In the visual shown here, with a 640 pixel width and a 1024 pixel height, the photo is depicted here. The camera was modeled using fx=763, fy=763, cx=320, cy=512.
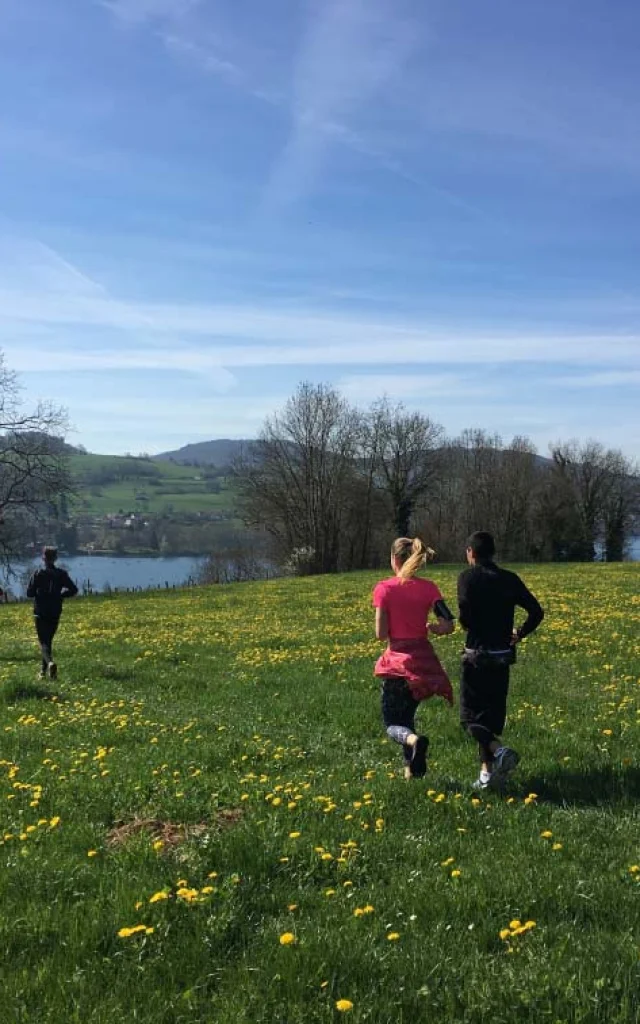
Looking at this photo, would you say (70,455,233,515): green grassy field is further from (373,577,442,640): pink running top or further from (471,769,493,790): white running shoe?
(471,769,493,790): white running shoe

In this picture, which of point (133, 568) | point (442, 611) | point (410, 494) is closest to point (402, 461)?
point (410, 494)

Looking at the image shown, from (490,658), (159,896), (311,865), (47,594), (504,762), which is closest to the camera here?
(159,896)

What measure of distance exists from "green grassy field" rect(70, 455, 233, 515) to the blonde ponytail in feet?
367

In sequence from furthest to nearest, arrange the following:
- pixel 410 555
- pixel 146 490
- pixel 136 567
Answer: pixel 146 490, pixel 136 567, pixel 410 555

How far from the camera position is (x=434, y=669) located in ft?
26.0

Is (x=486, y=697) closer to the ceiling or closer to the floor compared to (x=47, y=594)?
closer to the floor

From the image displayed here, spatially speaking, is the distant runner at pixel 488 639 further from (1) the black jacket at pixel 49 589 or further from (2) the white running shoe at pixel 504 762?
(1) the black jacket at pixel 49 589

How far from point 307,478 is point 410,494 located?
10.3 metres

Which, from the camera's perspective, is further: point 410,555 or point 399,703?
point 410,555

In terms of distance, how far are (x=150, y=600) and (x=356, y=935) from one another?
3361 centimetres

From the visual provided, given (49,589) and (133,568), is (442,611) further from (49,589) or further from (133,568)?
(133,568)

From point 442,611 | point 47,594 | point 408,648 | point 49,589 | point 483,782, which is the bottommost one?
point 483,782

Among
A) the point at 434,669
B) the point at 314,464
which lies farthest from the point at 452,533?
the point at 434,669

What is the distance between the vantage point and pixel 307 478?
225 feet
